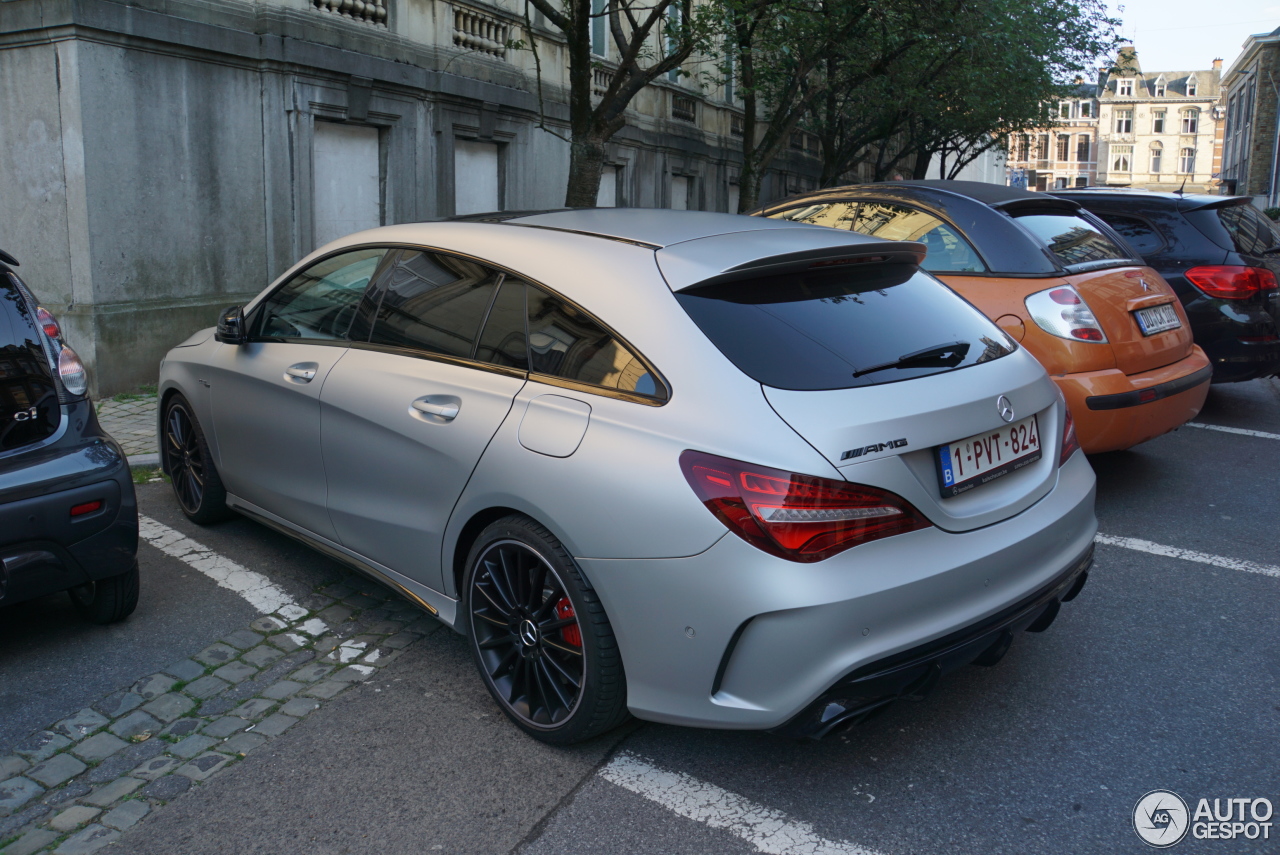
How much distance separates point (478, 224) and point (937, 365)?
1.76m

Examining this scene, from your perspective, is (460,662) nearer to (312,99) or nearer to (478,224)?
(478,224)

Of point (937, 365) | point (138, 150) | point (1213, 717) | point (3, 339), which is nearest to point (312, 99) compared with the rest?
point (138, 150)

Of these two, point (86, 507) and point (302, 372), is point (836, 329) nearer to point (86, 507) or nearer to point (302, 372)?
point (302, 372)

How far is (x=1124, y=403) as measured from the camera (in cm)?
522

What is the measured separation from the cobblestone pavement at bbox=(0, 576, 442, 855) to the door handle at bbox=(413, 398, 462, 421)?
98 cm

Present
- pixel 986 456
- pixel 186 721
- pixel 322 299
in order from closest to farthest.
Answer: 1. pixel 986 456
2. pixel 186 721
3. pixel 322 299

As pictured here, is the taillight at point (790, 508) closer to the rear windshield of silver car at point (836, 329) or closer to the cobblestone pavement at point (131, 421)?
the rear windshield of silver car at point (836, 329)

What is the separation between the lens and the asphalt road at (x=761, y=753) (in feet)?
9.04

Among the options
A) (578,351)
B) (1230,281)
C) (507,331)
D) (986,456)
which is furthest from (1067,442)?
(1230,281)

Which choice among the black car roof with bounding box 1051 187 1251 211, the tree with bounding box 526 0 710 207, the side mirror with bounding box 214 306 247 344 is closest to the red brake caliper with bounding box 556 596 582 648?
the side mirror with bounding box 214 306 247 344

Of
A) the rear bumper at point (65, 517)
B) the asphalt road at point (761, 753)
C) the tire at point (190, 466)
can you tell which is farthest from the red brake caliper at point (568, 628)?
the tire at point (190, 466)

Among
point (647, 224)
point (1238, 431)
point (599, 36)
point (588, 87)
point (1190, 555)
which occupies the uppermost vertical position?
point (599, 36)

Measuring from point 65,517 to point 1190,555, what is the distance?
4.76m

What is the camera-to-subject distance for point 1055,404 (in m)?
3.42
